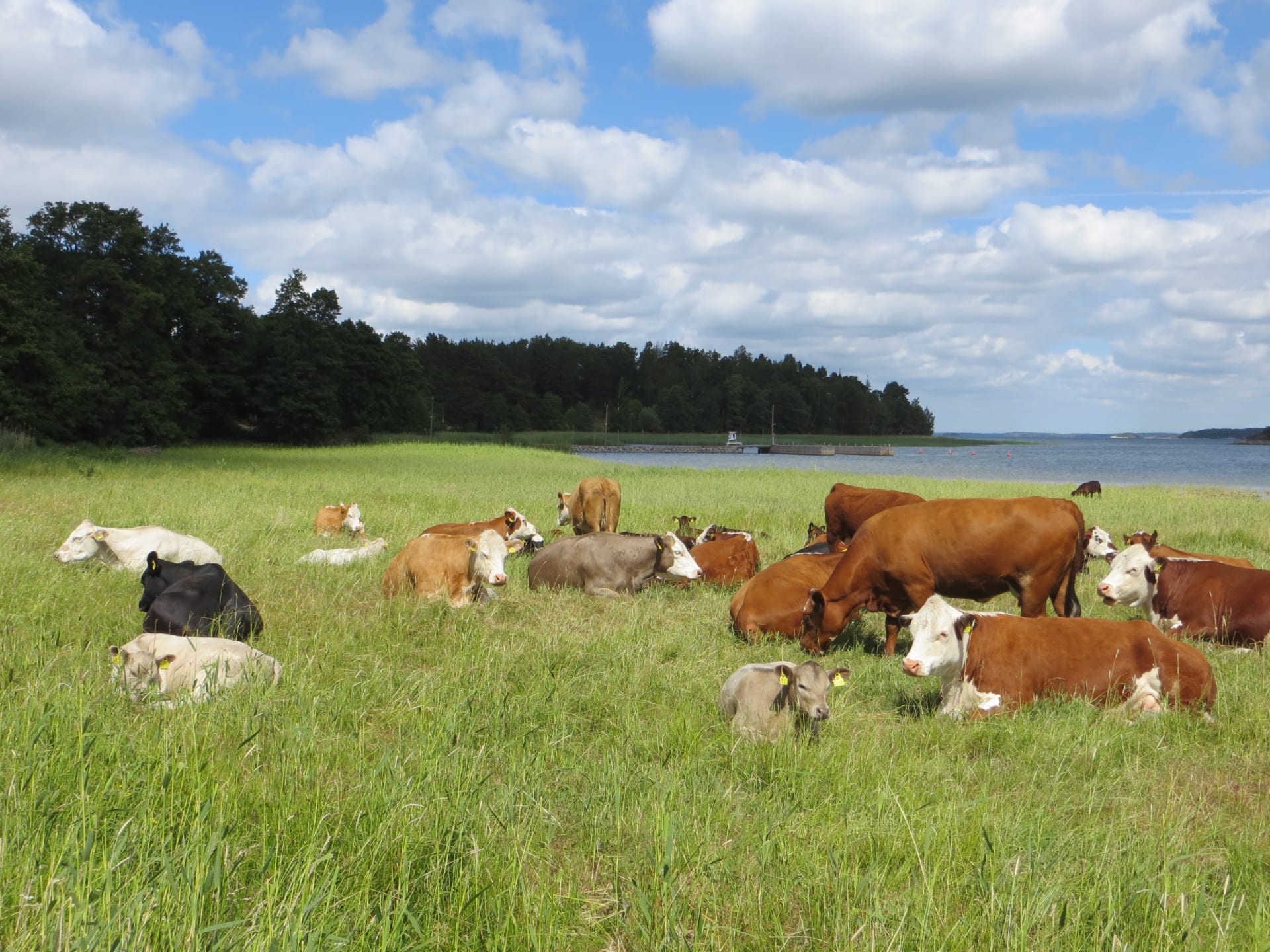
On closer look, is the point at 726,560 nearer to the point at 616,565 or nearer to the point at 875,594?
the point at 616,565

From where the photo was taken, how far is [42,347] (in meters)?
33.6

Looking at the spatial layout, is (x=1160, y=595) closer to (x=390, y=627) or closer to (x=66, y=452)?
(x=390, y=627)

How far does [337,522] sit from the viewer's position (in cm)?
1356

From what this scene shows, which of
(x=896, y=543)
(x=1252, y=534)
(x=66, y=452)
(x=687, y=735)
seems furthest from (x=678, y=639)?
(x=66, y=452)

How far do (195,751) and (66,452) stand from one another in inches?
1008

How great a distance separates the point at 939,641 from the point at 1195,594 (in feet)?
13.2

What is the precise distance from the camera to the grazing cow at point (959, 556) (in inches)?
313

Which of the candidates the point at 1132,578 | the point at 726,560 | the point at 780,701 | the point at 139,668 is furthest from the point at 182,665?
the point at 1132,578

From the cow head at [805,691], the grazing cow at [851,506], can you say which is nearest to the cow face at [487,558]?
the cow head at [805,691]

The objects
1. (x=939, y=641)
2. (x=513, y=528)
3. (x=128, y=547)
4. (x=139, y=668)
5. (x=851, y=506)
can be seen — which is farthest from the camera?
(x=851, y=506)

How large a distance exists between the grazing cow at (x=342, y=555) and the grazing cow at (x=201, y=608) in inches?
122

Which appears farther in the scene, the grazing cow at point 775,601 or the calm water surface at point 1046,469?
the calm water surface at point 1046,469

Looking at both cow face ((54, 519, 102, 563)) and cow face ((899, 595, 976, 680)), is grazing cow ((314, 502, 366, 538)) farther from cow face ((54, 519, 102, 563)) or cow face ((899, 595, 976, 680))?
cow face ((899, 595, 976, 680))

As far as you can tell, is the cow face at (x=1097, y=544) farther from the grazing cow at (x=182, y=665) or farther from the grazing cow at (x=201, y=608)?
the grazing cow at (x=182, y=665)
